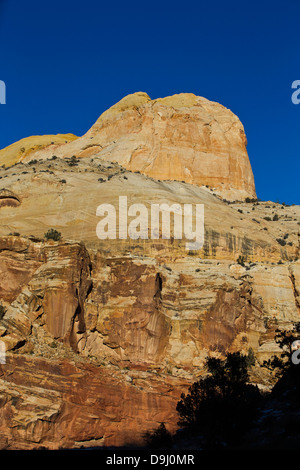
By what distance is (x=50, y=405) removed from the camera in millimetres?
27359

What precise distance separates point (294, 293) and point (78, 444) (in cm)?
2372

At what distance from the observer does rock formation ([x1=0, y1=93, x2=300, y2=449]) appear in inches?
1110

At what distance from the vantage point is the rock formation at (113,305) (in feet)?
92.5

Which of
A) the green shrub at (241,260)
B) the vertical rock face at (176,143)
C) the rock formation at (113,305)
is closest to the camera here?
the rock formation at (113,305)

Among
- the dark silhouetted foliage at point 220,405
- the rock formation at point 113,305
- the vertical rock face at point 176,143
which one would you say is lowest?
the dark silhouetted foliage at point 220,405

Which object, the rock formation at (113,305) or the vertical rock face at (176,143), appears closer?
the rock formation at (113,305)

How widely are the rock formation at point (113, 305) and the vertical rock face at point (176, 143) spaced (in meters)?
12.5

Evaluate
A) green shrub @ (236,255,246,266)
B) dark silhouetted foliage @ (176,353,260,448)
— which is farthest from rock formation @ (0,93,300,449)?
dark silhouetted foliage @ (176,353,260,448)

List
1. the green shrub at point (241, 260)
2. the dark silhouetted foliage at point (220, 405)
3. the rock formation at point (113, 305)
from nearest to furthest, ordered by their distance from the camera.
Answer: the dark silhouetted foliage at point (220, 405), the rock formation at point (113, 305), the green shrub at point (241, 260)

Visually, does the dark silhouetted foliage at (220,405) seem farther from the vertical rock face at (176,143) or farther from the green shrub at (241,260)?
the vertical rock face at (176,143)

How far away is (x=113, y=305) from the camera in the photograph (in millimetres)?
35000

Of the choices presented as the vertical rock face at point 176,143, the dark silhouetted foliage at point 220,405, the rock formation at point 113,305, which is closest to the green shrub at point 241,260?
the rock formation at point 113,305

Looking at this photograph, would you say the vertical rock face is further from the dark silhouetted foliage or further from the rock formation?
the dark silhouetted foliage

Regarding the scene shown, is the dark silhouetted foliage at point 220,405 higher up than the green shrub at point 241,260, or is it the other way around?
the green shrub at point 241,260
